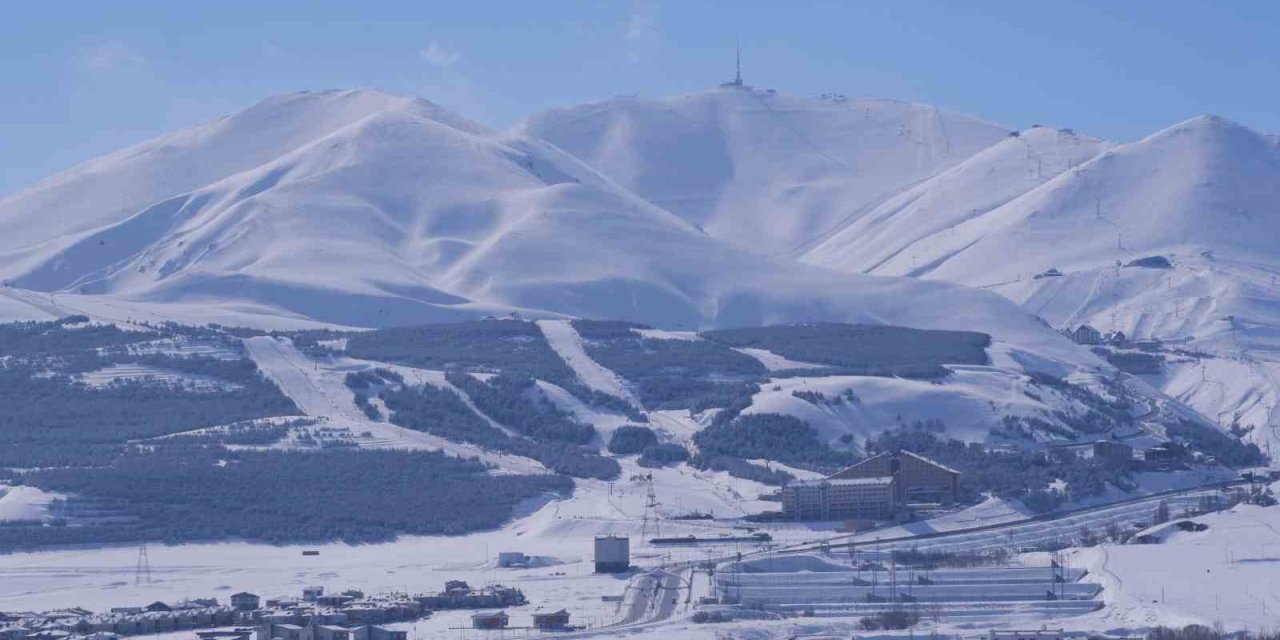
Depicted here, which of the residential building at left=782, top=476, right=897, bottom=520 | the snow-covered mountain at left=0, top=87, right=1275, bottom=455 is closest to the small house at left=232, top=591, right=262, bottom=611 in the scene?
the residential building at left=782, top=476, right=897, bottom=520

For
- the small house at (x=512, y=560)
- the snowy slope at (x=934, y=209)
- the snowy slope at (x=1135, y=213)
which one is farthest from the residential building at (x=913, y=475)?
the snowy slope at (x=934, y=209)

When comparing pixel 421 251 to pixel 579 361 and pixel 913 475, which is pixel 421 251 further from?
pixel 913 475

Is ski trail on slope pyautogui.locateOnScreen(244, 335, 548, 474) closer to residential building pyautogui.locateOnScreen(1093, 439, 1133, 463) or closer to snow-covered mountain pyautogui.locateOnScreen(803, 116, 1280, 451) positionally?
residential building pyautogui.locateOnScreen(1093, 439, 1133, 463)

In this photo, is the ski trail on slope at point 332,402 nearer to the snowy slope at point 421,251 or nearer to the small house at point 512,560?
the small house at point 512,560

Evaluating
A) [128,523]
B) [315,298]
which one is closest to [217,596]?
[128,523]

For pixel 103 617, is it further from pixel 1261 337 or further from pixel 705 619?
pixel 1261 337
